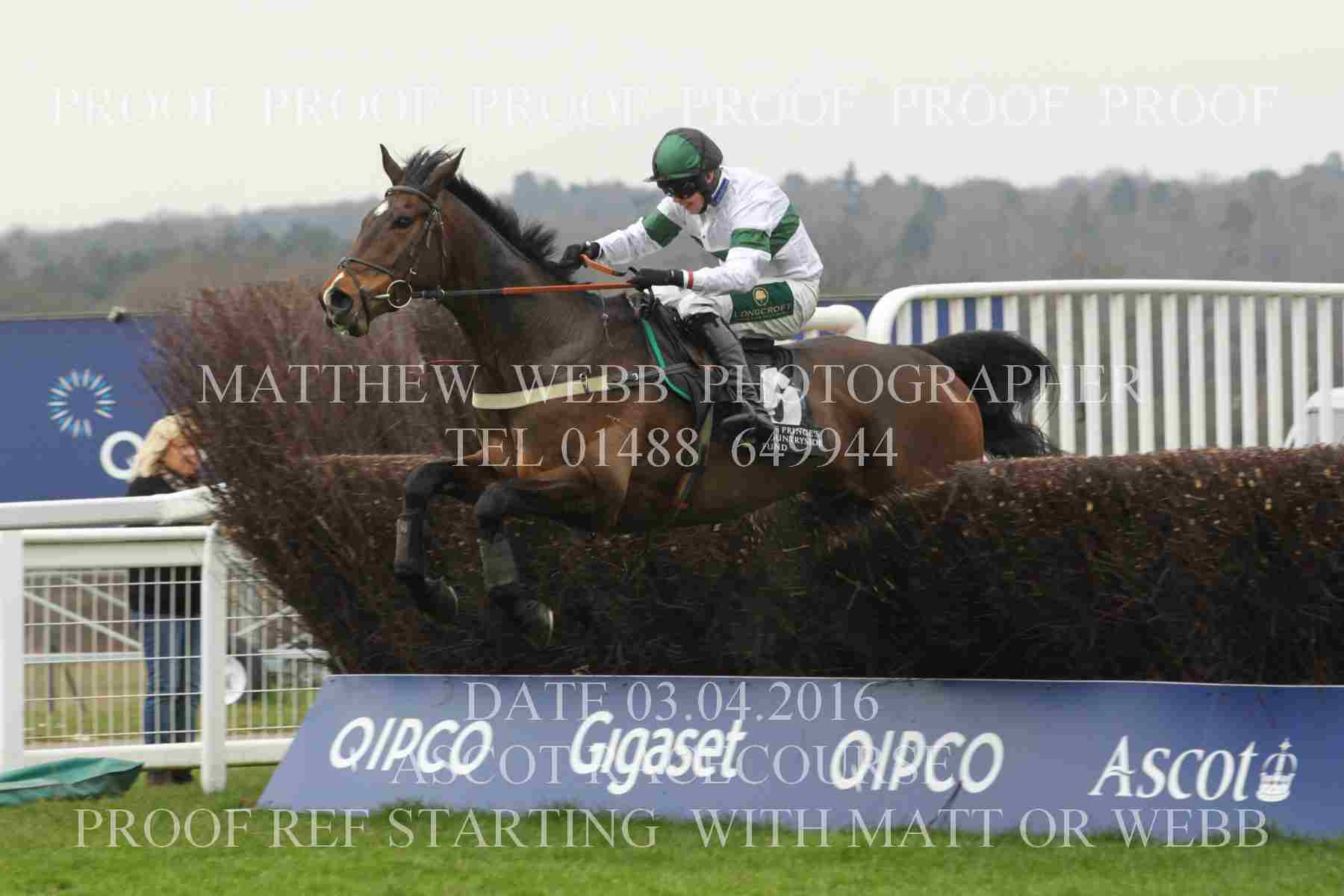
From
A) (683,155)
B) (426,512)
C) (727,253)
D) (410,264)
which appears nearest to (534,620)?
(426,512)

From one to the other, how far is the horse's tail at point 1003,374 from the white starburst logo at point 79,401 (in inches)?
250

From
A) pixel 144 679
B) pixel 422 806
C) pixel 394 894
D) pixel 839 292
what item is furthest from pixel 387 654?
pixel 839 292

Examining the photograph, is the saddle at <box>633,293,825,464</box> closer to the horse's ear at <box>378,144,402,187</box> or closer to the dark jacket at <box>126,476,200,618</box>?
the horse's ear at <box>378,144,402,187</box>

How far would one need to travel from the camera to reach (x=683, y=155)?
5641 millimetres

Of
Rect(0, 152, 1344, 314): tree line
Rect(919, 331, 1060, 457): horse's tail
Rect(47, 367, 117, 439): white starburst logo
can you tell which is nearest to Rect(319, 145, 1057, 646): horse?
Rect(919, 331, 1060, 457): horse's tail

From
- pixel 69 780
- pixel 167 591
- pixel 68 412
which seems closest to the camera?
pixel 69 780

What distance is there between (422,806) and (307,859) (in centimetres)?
76

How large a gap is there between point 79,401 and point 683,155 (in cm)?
663

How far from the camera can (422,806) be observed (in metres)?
5.50

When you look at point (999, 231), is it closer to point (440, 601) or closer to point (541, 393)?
point (541, 393)

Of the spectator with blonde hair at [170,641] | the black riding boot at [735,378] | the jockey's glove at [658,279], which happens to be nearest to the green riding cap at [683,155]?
the jockey's glove at [658,279]

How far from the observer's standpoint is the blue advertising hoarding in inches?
424

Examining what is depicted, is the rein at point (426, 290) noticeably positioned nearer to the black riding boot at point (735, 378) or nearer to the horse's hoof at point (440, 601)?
the black riding boot at point (735, 378)

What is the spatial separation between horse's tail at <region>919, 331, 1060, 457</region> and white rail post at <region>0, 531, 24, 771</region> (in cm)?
366
